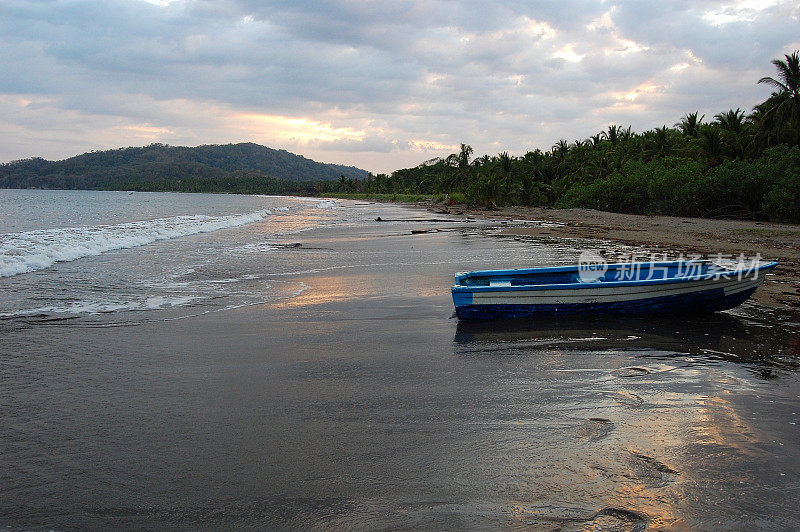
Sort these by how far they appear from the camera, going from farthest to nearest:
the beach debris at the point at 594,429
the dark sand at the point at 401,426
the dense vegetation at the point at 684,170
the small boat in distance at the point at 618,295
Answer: the dense vegetation at the point at 684,170
the small boat in distance at the point at 618,295
the beach debris at the point at 594,429
the dark sand at the point at 401,426

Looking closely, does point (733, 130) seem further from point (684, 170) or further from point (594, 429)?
point (594, 429)

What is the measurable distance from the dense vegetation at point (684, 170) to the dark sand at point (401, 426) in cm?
2716

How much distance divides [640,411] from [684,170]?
36126 millimetres

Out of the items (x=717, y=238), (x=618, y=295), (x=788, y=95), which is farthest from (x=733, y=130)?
(x=618, y=295)

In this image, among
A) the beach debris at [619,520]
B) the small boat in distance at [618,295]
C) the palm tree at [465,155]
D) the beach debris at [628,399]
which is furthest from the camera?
the palm tree at [465,155]

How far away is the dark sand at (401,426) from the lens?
3488 mm

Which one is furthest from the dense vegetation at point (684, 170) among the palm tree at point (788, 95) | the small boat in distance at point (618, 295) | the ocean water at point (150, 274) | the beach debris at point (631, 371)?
the beach debris at point (631, 371)

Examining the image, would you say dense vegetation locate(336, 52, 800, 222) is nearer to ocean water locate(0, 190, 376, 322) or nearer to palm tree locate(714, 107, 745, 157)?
palm tree locate(714, 107, 745, 157)

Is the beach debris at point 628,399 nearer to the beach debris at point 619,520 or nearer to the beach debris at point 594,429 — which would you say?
the beach debris at point 594,429

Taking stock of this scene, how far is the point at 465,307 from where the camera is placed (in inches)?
346

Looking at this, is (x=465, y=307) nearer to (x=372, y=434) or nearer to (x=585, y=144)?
(x=372, y=434)

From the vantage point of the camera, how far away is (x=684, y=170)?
3594 cm

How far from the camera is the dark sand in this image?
3.49 meters

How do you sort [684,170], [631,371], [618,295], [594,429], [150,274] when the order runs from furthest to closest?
[684,170] → [150,274] → [618,295] → [631,371] → [594,429]
